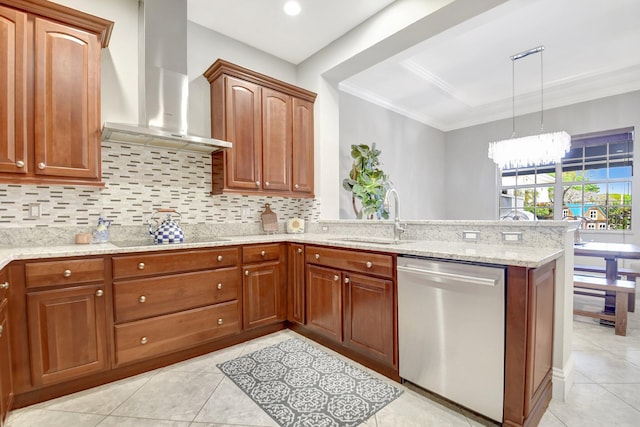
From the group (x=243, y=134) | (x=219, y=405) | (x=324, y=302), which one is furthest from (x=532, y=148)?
(x=219, y=405)

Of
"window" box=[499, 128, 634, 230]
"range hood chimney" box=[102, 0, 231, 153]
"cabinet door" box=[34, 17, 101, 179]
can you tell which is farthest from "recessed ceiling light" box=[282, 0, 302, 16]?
"window" box=[499, 128, 634, 230]

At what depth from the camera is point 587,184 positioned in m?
4.67

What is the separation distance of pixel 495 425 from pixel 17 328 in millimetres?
2623

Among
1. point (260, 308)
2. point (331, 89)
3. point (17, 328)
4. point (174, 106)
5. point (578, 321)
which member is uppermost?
point (331, 89)

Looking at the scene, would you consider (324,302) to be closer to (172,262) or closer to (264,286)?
(264,286)

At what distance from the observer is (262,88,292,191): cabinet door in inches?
118

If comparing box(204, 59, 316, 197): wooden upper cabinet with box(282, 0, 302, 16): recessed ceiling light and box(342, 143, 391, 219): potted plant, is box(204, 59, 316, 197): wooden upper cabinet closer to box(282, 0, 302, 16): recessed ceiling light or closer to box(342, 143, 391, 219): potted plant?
box(282, 0, 302, 16): recessed ceiling light

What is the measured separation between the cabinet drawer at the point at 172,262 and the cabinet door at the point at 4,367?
1.72 ft

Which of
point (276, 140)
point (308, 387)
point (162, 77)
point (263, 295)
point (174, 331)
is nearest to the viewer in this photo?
point (308, 387)

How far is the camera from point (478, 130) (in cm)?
580

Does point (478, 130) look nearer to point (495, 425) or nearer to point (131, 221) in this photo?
point (495, 425)

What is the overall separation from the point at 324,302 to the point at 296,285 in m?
0.39

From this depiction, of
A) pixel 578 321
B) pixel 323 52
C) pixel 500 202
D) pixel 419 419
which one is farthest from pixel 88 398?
pixel 500 202

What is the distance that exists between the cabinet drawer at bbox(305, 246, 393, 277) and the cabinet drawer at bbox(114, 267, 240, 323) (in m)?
0.67
